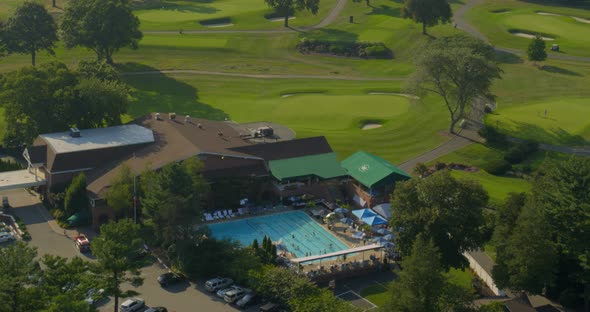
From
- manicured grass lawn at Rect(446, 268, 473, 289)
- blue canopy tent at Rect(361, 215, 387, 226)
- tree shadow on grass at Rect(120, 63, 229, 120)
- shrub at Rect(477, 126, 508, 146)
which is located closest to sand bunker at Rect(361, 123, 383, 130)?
shrub at Rect(477, 126, 508, 146)

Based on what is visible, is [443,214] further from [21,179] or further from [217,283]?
[21,179]

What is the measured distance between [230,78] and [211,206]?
189 ft

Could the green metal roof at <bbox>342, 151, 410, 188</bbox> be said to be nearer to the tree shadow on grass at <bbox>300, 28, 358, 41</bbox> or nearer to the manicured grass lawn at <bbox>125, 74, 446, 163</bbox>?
the manicured grass lawn at <bbox>125, 74, 446, 163</bbox>

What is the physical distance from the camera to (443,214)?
66812 millimetres

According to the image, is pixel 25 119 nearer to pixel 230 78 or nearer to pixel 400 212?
pixel 230 78

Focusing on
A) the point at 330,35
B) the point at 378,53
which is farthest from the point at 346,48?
the point at 330,35

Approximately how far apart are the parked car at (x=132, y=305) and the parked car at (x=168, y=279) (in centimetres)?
471

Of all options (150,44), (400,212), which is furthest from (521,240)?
(150,44)

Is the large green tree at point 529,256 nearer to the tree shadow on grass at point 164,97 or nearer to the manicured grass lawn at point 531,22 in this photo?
the tree shadow on grass at point 164,97

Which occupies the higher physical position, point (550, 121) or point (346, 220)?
point (550, 121)

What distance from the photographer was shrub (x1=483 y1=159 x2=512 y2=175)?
323 feet

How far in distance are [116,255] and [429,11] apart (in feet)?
368

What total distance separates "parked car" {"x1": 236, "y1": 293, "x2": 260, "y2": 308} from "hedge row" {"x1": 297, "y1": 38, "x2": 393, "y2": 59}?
9636cm

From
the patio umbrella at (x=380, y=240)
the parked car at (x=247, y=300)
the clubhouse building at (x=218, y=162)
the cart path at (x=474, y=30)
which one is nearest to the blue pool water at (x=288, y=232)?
the patio umbrella at (x=380, y=240)
